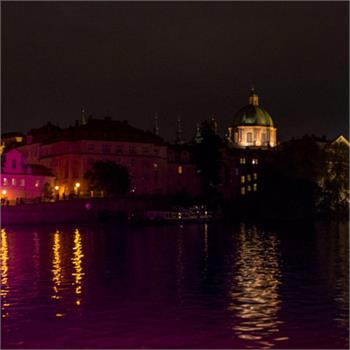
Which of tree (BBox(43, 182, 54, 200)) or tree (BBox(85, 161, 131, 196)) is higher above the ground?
tree (BBox(85, 161, 131, 196))

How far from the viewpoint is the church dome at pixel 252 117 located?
636ft

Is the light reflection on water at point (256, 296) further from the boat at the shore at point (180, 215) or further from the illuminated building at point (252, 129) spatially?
the illuminated building at point (252, 129)

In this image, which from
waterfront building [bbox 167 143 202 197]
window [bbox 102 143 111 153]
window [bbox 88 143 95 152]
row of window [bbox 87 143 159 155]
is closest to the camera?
window [bbox 88 143 95 152]

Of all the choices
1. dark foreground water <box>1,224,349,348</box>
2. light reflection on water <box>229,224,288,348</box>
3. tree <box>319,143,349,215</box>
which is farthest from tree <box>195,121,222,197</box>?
light reflection on water <box>229,224,288,348</box>

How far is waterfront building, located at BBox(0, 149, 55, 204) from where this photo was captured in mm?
117875

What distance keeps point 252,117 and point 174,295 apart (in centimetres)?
16280

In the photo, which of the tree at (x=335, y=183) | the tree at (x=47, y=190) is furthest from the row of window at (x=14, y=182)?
the tree at (x=335, y=183)

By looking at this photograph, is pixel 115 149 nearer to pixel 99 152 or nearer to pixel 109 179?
pixel 99 152

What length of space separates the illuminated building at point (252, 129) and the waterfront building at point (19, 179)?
7247 cm

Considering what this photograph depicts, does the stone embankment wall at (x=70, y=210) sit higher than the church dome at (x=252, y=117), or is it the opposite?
the church dome at (x=252, y=117)

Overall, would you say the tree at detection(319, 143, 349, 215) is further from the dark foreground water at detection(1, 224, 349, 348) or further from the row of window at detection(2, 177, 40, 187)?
the dark foreground water at detection(1, 224, 349, 348)

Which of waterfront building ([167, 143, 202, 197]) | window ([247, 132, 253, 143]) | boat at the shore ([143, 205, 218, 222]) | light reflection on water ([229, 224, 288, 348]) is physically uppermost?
window ([247, 132, 253, 143])

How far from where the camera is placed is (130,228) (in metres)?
93.9

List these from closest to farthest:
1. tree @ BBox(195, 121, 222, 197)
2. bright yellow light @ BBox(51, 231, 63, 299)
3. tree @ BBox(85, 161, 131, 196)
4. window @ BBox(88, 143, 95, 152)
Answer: bright yellow light @ BBox(51, 231, 63, 299) → tree @ BBox(85, 161, 131, 196) → window @ BBox(88, 143, 95, 152) → tree @ BBox(195, 121, 222, 197)
